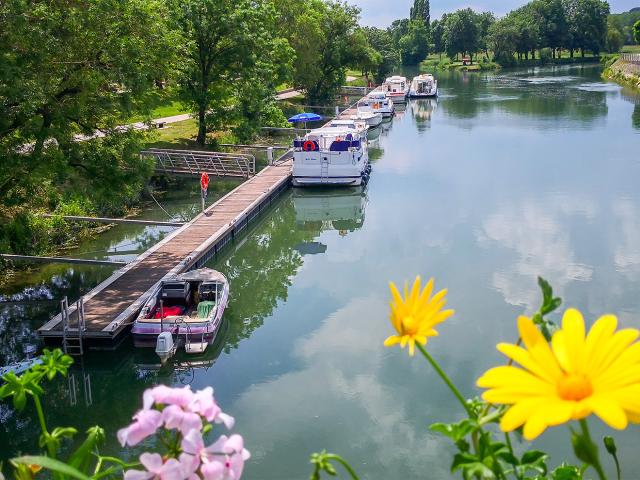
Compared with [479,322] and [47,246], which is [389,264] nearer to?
[479,322]

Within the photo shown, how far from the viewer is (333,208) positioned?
2856 cm

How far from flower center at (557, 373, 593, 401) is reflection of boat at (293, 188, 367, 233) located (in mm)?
23289

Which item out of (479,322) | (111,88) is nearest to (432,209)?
(479,322)

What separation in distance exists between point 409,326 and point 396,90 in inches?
2580

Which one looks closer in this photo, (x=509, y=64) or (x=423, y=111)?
(x=423, y=111)

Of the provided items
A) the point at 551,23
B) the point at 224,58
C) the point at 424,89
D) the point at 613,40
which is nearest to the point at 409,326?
the point at 224,58

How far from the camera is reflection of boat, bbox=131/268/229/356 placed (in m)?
14.6

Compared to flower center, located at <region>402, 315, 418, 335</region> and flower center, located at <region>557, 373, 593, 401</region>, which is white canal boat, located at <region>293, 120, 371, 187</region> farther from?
flower center, located at <region>557, 373, 593, 401</region>

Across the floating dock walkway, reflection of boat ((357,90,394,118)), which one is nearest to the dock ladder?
the floating dock walkway

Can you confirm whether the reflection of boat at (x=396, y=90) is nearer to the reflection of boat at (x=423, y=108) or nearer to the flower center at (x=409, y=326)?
the reflection of boat at (x=423, y=108)

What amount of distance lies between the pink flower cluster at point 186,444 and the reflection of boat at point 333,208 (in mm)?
22926

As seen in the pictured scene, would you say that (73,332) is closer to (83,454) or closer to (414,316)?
(83,454)

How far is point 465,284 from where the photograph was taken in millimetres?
18484

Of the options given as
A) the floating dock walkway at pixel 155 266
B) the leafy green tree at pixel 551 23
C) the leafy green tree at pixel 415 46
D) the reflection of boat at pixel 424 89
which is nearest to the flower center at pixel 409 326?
the floating dock walkway at pixel 155 266
